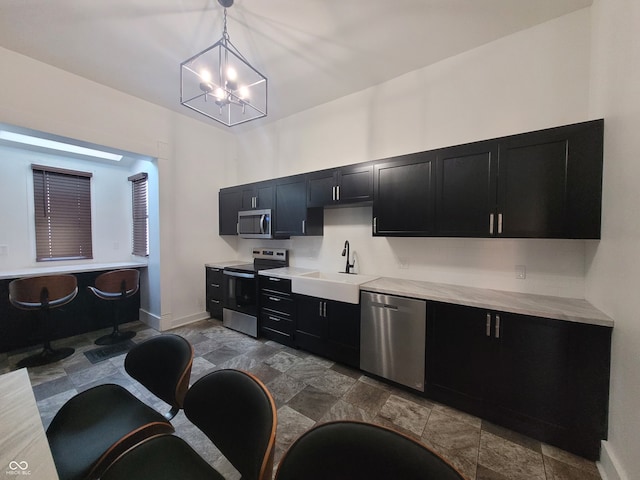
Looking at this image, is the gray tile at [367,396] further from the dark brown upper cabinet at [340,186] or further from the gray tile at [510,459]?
the dark brown upper cabinet at [340,186]

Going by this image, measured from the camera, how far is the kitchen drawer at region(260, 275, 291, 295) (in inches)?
120

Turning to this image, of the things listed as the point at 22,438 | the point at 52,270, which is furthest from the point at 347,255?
the point at 52,270

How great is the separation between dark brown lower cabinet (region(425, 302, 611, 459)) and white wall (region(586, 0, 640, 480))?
0.09 metres

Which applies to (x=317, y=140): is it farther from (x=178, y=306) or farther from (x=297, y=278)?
(x=178, y=306)

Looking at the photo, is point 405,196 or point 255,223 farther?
point 255,223

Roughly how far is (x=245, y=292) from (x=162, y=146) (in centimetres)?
245

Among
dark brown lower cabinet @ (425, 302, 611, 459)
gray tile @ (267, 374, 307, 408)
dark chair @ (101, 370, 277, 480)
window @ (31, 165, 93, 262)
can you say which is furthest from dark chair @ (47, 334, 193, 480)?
window @ (31, 165, 93, 262)

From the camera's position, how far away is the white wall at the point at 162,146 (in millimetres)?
2518

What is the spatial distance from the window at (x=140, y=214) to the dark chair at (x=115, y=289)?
0.67 m

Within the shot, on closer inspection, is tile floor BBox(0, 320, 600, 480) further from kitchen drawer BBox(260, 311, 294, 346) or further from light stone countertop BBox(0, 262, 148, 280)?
light stone countertop BBox(0, 262, 148, 280)

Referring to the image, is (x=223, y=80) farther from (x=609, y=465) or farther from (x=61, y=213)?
(x=609, y=465)

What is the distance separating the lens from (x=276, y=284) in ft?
10.4

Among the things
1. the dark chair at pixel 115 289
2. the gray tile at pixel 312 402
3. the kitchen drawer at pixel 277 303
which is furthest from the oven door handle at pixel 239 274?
the gray tile at pixel 312 402

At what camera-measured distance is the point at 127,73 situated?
2754 millimetres
